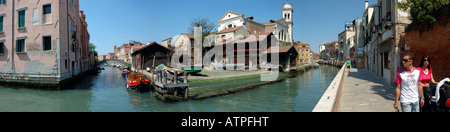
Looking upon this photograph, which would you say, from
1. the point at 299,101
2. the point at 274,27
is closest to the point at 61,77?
the point at 299,101

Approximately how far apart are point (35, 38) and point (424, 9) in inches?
965

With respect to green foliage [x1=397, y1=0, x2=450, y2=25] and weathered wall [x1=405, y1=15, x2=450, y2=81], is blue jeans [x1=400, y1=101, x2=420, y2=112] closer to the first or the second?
weathered wall [x1=405, y1=15, x2=450, y2=81]

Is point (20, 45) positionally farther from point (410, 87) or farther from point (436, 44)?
point (436, 44)

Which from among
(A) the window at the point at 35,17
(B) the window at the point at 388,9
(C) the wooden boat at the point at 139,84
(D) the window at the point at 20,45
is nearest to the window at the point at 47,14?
(A) the window at the point at 35,17

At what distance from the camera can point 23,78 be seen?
17.4m

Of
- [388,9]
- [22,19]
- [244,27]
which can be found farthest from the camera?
[244,27]

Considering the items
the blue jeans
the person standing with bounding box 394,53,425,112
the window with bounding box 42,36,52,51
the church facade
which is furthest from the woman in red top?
the church facade

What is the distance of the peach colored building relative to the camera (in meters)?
16.8

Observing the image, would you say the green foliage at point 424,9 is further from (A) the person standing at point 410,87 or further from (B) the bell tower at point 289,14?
(B) the bell tower at point 289,14

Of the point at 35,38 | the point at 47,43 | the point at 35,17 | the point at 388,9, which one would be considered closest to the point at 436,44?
the point at 388,9

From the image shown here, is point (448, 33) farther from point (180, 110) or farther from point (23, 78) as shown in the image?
point (23, 78)

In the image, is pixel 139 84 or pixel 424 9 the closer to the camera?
pixel 424 9

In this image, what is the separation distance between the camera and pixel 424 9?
24.3ft

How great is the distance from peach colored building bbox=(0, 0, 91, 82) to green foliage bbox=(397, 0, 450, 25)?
22.0m
